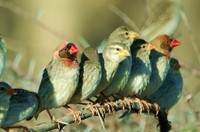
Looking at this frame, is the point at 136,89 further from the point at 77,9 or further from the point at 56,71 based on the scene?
the point at 77,9

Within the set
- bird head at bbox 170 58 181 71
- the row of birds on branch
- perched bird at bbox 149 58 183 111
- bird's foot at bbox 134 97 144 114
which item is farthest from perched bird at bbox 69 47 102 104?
bird head at bbox 170 58 181 71

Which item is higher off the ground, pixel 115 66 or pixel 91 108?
pixel 115 66

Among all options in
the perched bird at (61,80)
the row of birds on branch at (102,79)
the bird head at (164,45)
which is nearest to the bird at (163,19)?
the bird head at (164,45)

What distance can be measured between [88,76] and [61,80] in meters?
0.22

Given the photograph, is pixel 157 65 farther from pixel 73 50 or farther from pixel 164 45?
pixel 73 50

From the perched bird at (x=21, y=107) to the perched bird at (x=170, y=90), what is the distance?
6.99ft

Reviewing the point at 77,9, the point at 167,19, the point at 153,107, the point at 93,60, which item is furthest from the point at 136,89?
the point at 77,9

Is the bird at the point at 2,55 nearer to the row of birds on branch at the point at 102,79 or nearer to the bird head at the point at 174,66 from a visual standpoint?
the row of birds on branch at the point at 102,79

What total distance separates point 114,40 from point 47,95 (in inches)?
52.0

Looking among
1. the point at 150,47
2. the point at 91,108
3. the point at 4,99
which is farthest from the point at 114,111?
the point at 150,47

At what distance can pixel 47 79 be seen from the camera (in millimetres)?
6918

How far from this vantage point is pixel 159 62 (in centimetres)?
794

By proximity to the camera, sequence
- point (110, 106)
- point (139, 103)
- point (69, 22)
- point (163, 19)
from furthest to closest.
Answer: point (69, 22) < point (163, 19) < point (139, 103) < point (110, 106)

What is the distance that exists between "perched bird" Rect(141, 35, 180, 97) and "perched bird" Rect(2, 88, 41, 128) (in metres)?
1.58
